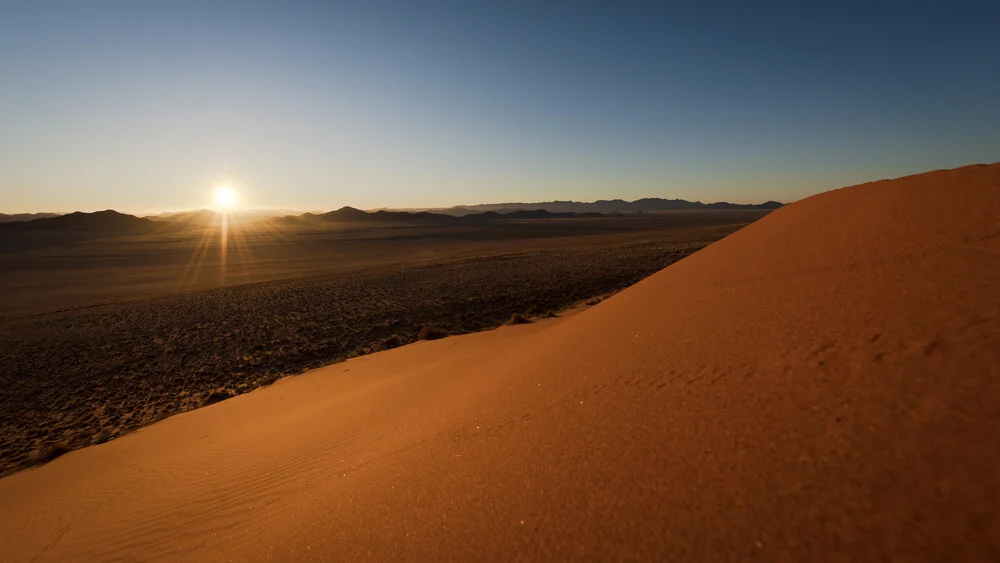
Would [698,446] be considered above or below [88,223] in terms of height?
above

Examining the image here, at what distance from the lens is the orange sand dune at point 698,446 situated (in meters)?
2.03

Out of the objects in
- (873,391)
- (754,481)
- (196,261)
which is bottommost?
(196,261)

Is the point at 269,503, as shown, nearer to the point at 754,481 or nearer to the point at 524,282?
the point at 754,481

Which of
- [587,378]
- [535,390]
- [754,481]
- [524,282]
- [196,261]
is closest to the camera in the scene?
[754,481]

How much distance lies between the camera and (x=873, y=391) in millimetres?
2467

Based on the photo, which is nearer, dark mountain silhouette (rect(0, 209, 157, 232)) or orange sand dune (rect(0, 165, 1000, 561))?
orange sand dune (rect(0, 165, 1000, 561))

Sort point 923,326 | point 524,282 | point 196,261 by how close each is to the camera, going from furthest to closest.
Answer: point 196,261
point 524,282
point 923,326

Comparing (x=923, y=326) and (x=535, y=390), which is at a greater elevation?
(x=923, y=326)

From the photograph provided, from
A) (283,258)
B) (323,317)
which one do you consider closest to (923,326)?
(323,317)

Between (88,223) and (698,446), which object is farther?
(88,223)

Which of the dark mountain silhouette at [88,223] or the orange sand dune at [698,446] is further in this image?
the dark mountain silhouette at [88,223]

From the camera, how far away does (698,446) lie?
104 inches

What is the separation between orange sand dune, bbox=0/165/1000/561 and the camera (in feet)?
6.66

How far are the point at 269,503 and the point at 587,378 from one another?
350 centimetres
